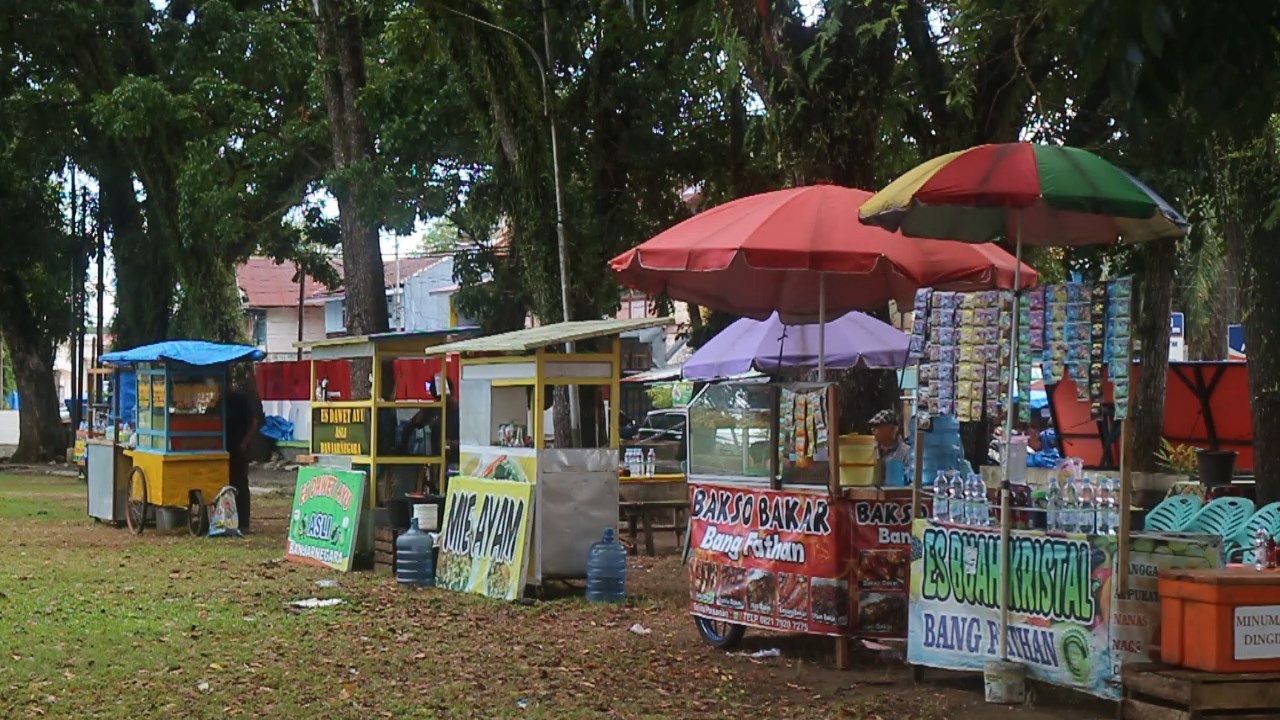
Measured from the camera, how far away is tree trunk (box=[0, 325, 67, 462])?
127 ft

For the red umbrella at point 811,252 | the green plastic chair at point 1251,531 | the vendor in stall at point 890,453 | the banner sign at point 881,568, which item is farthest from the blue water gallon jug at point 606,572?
the green plastic chair at point 1251,531

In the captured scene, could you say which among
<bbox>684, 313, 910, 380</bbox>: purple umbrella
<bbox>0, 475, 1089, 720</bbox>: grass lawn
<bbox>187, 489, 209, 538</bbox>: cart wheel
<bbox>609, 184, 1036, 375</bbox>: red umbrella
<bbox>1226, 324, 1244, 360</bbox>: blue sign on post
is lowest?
<bbox>0, 475, 1089, 720</bbox>: grass lawn

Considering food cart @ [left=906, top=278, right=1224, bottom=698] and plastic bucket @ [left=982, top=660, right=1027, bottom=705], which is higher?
food cart @ [left=906, top=278, right=1224, bottom=698]

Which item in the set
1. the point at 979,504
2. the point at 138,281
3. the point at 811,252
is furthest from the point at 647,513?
the point at 138,281

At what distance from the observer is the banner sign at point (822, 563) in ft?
31.6

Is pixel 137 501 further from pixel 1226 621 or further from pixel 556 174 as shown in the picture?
pixel 1226 621

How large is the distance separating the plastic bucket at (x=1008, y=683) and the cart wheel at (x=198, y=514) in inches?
487

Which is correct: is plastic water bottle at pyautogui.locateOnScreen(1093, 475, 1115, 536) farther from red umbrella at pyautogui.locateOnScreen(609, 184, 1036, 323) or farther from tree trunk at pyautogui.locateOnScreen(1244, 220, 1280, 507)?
tree trunk at pyautogui.locateOnScreen(1244, 220, 1280, 507)

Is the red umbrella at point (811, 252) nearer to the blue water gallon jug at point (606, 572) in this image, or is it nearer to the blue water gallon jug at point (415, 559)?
the blue water gallon jug at point (606, 572)

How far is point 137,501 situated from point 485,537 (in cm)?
769

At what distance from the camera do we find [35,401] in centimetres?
3903

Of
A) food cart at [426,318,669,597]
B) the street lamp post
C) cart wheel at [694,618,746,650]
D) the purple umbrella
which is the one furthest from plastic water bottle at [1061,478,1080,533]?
the street lamp post

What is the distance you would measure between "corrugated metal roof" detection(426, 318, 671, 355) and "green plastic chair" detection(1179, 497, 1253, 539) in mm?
4265

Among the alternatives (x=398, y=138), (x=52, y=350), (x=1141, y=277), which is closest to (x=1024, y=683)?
(x=1141, y=277)
